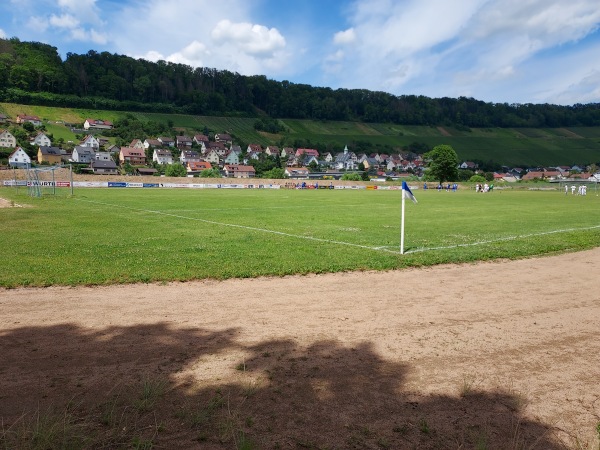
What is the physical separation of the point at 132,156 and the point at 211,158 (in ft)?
109

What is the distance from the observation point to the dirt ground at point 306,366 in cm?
373

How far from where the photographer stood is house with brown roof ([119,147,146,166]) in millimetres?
130625

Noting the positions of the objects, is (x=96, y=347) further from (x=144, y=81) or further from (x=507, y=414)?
(x=144, y=81)

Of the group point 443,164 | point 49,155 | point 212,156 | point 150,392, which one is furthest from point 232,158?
point 150,392

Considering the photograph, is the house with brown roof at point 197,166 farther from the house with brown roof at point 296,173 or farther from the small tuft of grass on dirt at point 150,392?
the small tuft of grass on dirt at point 150,392

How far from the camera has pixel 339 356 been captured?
534 cm

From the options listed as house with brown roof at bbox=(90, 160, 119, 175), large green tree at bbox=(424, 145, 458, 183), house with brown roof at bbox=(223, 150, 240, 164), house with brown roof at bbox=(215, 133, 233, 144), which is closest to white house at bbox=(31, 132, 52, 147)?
house with brown roof at bbox=(90, 160, 119, 175)

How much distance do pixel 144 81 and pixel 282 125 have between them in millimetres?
64114

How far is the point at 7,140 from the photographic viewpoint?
121 m

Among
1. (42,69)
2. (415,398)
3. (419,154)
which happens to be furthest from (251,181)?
(42,69)

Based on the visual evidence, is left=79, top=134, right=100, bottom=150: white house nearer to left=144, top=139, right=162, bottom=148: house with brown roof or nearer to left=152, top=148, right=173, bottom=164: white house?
left=144, top=139, right=162, bottom=148: house with brown roof

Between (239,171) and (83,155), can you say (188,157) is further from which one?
(83,155)

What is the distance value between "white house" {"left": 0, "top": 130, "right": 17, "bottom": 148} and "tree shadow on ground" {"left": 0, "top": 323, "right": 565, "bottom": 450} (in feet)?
465

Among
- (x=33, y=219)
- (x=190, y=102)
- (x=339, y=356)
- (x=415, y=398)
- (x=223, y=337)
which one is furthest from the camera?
(x=190, y=102)
